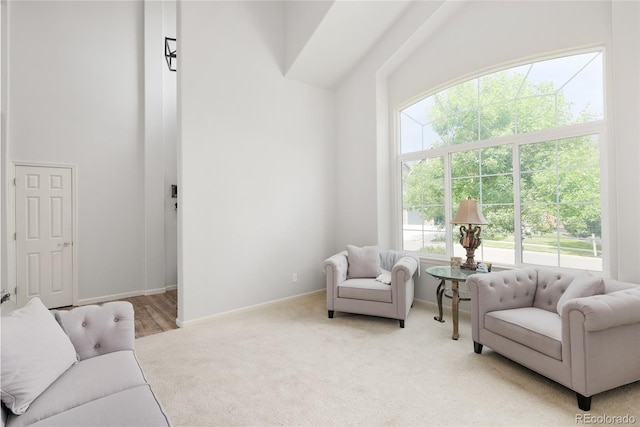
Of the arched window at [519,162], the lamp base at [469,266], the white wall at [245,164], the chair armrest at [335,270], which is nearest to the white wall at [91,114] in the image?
the white wall at [245,164]

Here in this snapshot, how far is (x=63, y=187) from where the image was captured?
4309mm

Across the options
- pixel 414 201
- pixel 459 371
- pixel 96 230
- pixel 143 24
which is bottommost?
pixel 459 371

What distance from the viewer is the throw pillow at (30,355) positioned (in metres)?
1.36

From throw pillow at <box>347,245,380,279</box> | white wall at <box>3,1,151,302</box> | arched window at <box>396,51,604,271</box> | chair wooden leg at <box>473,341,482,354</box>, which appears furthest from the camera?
white wall at <box>3,1,151,302</box>

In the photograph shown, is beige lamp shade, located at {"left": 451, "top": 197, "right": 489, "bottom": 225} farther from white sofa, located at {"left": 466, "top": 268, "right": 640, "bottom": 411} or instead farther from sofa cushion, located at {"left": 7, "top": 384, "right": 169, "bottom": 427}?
sofa cushion, located at {"left": 7, "top": 384, "right": 169, "bottom": 427}

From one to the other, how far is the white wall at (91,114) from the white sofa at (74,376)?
3193 mm

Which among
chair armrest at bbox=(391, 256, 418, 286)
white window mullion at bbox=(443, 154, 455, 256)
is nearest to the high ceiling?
white window mullion at bbox=(443, 154, 455, 256)

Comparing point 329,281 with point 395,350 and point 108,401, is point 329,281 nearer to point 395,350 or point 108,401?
point 395,350

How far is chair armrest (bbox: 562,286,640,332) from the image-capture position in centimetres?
191

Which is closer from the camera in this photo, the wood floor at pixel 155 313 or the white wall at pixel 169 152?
the wood floor at pixel 155 313

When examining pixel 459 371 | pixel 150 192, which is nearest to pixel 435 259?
pixel 459 371

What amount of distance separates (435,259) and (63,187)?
5.15 metres

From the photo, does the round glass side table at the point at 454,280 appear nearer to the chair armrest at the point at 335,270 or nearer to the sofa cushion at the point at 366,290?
the sofa cushion at the point at 366,290

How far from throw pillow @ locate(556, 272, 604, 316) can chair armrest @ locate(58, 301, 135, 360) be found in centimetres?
299
